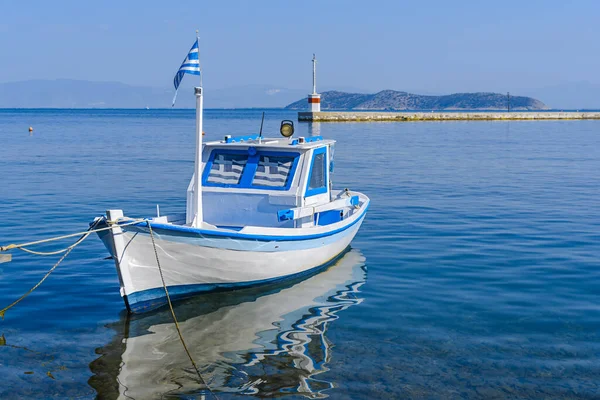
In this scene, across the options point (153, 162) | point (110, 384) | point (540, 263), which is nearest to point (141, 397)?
point (110, 384)

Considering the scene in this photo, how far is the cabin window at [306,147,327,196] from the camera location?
13.5 metres

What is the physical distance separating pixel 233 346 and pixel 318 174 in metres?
5.18

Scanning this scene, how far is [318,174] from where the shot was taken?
14.0m

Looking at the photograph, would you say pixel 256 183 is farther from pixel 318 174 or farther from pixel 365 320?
pixel 365 320

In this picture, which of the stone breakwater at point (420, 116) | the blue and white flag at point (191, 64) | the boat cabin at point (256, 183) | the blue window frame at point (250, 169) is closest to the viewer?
the blue and white flag at point (191, 64)

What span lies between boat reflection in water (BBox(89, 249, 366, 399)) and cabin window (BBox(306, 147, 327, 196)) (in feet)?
6.44

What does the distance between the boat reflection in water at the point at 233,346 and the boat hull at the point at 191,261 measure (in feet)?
1.12

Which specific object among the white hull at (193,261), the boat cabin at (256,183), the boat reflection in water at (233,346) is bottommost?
the boat reflection in water at (233,346)

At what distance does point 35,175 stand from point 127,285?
824 inches

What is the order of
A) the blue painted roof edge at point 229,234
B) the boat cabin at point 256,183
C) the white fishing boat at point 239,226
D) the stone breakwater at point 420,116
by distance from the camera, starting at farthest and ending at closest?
1. the stone breakwater at point 420,116
2. the boat cabin at point 256,183
3. the white fishing boat at point 239,226
4. the blue painted roof edge at point 229,234

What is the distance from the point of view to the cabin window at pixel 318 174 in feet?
44.2

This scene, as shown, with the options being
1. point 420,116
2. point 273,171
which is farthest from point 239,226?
point 420,116

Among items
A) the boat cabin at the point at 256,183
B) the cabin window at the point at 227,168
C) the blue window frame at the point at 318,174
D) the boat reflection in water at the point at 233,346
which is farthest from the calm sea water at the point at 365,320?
the cabin window at the point at 227,168

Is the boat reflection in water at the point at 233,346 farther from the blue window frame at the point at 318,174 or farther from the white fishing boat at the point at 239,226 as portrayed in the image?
the blue window frame at the point at 318,174
